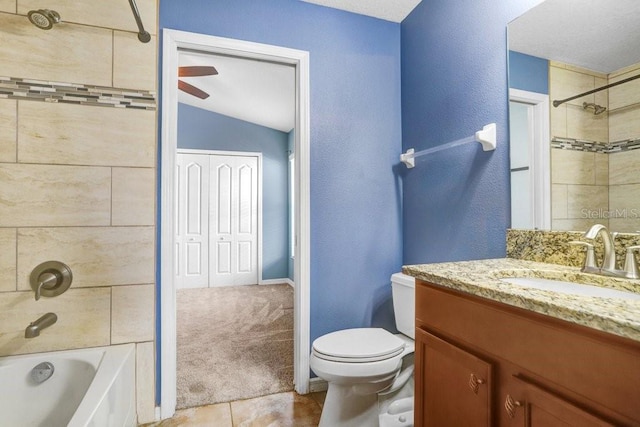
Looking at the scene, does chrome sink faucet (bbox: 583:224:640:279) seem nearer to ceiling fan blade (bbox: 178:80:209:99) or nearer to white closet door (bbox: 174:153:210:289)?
ceiling fan blade (bbox: 178:80:209:99)

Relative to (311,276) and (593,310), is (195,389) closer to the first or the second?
(311,276)

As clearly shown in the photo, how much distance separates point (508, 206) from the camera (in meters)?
1.44

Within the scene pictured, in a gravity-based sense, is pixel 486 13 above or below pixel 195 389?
above

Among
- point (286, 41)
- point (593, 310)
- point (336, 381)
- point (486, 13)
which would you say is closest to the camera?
point (593, 310)

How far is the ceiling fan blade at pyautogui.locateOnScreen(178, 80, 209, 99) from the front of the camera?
344 cm

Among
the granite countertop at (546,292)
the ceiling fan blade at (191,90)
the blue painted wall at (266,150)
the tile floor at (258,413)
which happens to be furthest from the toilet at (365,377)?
the blue painted wall at (266,150)

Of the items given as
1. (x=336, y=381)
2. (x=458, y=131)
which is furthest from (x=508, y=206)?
(x=336, y=381)

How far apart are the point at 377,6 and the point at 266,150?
128 inches

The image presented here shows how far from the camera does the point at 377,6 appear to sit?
6.52 ft

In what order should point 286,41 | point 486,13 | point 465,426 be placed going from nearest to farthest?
point 465,426
point 486,13
point 286,41

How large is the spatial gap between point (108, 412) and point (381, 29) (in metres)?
2.56

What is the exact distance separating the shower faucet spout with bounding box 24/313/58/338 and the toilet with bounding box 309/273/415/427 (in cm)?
118

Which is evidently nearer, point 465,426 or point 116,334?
point 465,426

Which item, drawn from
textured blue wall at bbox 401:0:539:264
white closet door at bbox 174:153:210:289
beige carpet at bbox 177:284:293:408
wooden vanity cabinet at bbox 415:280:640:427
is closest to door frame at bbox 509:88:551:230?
textured blue wall at bbox 401:0:539:264
